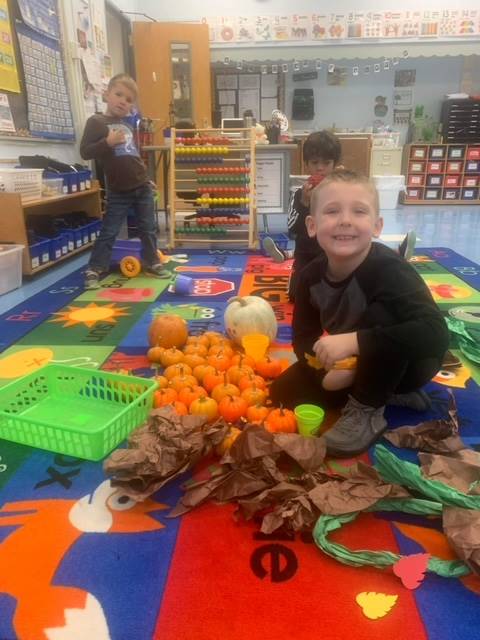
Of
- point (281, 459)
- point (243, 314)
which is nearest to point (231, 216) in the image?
point (243, 314)

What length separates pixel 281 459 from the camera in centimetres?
112

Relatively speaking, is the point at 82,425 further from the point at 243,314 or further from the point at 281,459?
the point at 243,314

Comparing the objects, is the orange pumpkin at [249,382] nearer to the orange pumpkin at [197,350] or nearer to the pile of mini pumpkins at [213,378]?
the pile of mini pumpkins at [213,378]

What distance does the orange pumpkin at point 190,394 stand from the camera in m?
1.32

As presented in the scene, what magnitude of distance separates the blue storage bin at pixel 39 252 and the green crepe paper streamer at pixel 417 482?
2.45 metres

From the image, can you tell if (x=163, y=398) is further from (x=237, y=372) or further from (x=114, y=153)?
A: (x=114, y=153)

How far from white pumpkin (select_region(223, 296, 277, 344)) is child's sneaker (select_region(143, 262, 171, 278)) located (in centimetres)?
120

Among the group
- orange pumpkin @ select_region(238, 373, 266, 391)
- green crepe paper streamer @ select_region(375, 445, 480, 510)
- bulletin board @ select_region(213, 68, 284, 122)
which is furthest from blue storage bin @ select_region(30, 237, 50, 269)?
bulletin board @ select_region(213, 68, 284, 122)

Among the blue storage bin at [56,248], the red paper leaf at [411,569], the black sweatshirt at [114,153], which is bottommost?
the red paper leaf at [411,569]

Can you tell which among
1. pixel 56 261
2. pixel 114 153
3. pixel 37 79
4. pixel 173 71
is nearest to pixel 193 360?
→ pixel 114 153

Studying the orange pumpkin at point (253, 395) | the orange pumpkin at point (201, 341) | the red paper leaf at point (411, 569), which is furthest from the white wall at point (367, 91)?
the red paper leaf at point (411, 569)

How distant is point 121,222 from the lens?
2850 millimetres

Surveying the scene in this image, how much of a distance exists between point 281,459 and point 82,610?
0.51 metres

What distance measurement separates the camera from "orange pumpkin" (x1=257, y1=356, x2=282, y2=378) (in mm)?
1561
